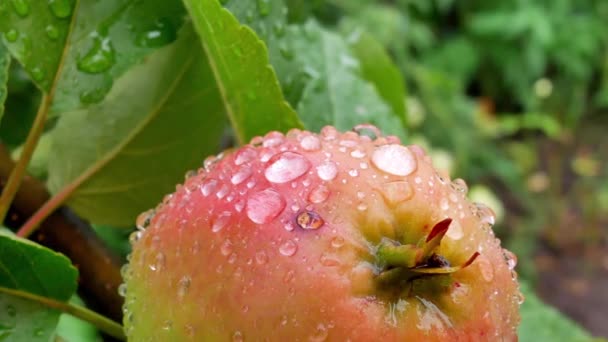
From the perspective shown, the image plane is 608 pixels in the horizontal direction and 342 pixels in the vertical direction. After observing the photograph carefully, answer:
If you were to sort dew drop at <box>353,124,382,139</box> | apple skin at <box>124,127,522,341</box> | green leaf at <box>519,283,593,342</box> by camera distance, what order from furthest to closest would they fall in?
green leaf at <box>519,283,593,342</box> → dew drop at <box>353,124,382,139</box> → apple skin at <box>124,127,522,341</box>

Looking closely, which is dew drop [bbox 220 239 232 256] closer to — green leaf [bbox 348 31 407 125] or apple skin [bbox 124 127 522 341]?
apple skin [bbox 124 127 522 341]

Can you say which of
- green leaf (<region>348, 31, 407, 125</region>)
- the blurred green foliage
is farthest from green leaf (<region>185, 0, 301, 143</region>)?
green leaf (<region>348, 31, 407, 125</region>)

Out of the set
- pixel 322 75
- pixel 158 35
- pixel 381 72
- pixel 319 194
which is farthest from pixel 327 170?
pixel 381 72

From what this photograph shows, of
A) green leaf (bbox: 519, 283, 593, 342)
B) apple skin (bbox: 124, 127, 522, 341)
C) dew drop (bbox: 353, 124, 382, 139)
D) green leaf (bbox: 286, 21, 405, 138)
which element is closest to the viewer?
apple skin (bbox: 124, 127, 522, 341)

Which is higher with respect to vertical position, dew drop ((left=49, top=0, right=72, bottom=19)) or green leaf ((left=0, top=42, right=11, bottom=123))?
dew drop ((left=49, top=0, right=72, bottom=19))

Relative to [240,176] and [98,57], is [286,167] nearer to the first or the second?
[240,176]

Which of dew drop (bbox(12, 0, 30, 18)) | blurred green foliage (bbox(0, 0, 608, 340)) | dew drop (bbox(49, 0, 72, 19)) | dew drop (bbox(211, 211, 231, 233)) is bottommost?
blurred green foliage (bbox(0, 0, 608, 340))
